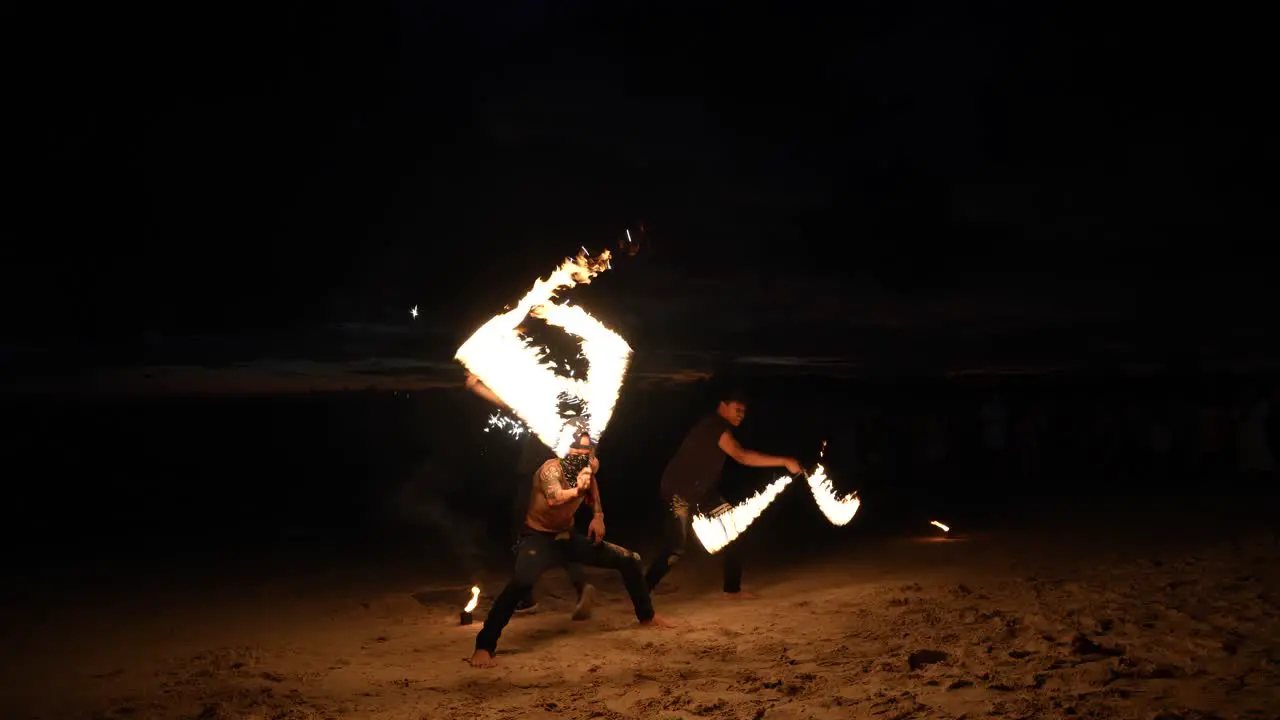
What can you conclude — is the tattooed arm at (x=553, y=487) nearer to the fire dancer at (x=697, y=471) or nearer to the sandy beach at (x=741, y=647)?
the sandy beach at (x=741, y=647)

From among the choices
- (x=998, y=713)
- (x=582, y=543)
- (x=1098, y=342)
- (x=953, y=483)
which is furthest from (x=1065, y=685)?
(x=1098, y=342)

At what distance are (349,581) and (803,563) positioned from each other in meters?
4.65

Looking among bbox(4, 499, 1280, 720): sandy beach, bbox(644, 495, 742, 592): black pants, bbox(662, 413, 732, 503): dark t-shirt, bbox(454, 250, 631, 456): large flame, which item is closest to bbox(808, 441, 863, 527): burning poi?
bbox(4, 499, 1280, 720): sandy beach

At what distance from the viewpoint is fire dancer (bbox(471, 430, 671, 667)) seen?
7.12 metres

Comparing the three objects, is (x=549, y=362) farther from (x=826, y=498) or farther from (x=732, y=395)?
(x=826, y=498)

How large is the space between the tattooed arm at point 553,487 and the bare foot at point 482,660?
1024 mm

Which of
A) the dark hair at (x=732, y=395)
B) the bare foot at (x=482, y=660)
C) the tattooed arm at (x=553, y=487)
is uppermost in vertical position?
the dark hair at (x=732, y=395)

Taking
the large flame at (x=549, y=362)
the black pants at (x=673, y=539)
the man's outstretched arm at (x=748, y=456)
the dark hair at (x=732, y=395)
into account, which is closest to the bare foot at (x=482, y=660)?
the large flame at (x=549, y=362)

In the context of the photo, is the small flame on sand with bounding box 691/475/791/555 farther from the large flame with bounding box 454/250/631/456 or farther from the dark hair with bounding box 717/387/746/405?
the large flame with bounding box 454/250/631/456

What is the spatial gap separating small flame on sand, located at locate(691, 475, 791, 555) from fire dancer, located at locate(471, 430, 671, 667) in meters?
1.17

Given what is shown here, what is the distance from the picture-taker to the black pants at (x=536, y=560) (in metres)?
7.11

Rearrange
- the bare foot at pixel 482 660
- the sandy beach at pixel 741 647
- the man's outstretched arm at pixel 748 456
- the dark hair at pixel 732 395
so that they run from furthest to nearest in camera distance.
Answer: the dark hair at pixel 732 395 → the man's outstretched arm at pixel 748 456 → the bare foot at pixel 482 660 → the sandy beach at pixel 741 647

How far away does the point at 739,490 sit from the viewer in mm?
23797

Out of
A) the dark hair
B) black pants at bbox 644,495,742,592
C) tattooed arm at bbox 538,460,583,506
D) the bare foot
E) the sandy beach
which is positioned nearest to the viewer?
the sandy beach
